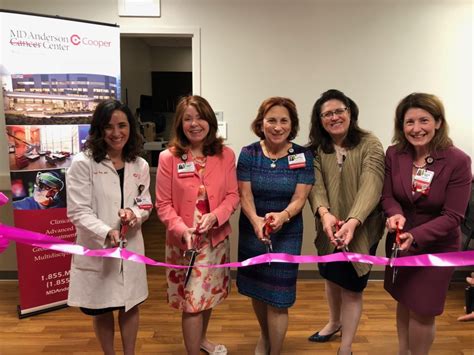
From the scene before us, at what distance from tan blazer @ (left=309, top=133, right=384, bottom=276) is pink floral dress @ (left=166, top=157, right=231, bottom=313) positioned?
0.61 m

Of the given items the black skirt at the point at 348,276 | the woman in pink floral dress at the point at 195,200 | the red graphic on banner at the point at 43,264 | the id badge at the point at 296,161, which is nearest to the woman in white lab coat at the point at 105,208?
the woman in pink floral dress at the point at 195,200

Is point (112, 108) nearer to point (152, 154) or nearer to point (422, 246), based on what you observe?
point (422, 246)

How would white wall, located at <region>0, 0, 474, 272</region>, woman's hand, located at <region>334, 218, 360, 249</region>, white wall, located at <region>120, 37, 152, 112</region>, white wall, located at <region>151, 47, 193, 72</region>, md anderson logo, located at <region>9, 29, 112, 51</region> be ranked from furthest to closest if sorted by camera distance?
white wall, located at <region>151, 47, 193, 72</region> < white wall, located at <region>120, 37, 152, 112</region> < white wall, located at <region>0, 0, 474, 272</region> < md anderson logo, located at <region>9, 29, 112, 51</region> < woman's hand, located at <region>334, 218, 360, 249</region>

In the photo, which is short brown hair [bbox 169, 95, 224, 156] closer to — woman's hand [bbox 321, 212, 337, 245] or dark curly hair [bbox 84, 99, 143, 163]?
dark curly hair [bbox 84, 99, 143, 163]

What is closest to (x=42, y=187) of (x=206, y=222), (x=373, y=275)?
(x=206, y=222)

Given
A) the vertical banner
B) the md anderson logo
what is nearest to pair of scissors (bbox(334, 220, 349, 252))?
the vertical banner

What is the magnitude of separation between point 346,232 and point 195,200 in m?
0.79

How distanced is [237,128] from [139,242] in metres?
1.94

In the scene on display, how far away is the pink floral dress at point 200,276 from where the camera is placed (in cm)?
211

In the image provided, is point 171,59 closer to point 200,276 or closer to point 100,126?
point 100,126

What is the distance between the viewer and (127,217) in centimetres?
192

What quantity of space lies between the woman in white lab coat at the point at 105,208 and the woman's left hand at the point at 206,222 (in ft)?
0.97

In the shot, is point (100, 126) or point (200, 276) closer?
point (100, 126)

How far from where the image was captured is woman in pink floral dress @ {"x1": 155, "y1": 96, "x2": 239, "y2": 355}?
6.81 ft
